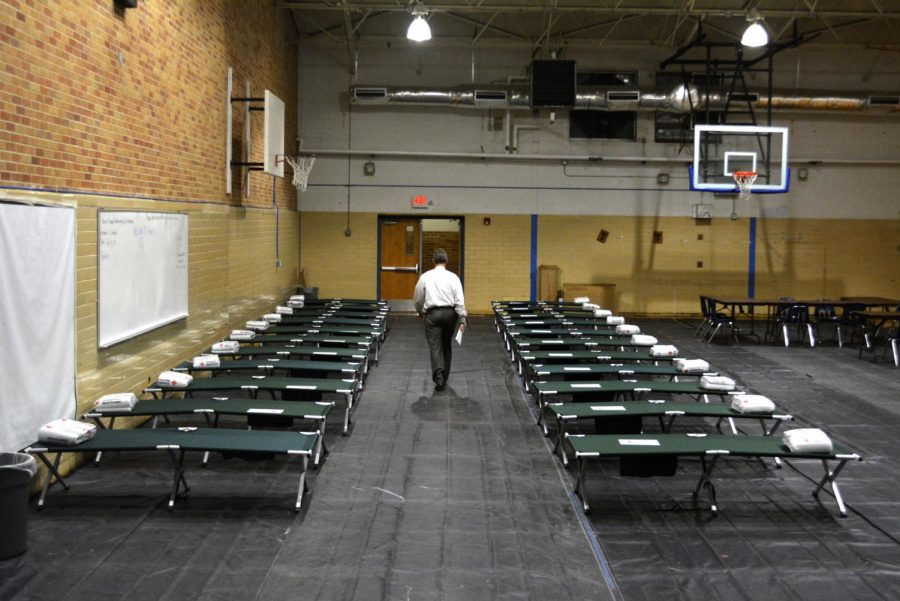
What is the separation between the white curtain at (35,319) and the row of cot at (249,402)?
0.71 ft

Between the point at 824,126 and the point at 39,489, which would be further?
the point at 824,126

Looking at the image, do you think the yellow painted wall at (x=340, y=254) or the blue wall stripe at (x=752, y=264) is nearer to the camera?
the yellow painted wall at (x=340, y=254)

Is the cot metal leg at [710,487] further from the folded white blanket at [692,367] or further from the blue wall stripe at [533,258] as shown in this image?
the blue wall stripe at [533,258]

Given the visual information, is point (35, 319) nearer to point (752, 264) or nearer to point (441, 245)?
point (441, 245)

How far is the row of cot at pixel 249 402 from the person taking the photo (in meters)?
5.30

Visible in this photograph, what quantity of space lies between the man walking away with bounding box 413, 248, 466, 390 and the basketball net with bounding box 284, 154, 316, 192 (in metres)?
6.54

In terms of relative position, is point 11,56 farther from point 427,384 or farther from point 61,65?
point 427,384

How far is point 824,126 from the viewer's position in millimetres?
16234

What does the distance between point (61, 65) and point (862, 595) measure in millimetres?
5806

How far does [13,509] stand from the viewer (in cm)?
441

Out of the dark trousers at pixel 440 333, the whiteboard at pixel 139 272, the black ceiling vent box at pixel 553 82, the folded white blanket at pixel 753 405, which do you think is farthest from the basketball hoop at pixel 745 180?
the whiteboard at pixel 139 272

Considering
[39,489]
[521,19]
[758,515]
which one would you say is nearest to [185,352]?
[39,489]

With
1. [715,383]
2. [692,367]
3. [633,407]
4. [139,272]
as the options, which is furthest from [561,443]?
[139,272]

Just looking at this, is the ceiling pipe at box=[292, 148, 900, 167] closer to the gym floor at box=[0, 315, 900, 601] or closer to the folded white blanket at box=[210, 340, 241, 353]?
the folded white blanket at box=[210, 340, 241, 353]
